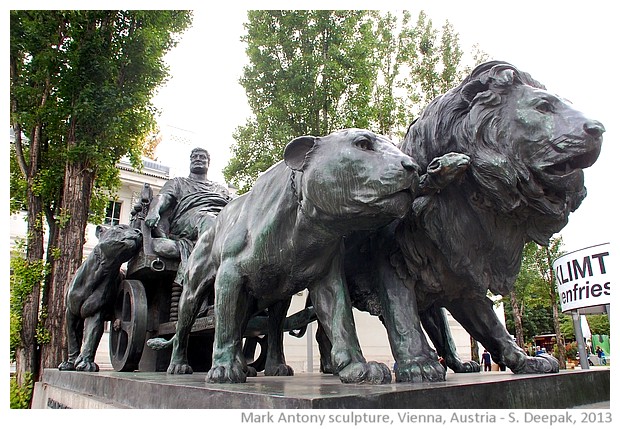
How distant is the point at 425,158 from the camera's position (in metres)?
2.67

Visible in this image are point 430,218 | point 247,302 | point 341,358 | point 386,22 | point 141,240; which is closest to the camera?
point 341,358

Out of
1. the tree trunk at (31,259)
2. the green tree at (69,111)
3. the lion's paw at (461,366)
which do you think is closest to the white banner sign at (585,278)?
the lion's paw at (461,366)

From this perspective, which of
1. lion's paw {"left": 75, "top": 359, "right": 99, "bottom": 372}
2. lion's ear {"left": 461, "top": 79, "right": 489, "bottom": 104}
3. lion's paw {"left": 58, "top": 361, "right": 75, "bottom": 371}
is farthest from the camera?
lion's paw {"left": 58, "top": 361, "right": 75, "bottom": 371}

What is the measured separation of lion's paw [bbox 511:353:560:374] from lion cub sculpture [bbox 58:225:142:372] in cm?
355

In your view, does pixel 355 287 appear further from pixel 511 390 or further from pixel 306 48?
pixel 306 48

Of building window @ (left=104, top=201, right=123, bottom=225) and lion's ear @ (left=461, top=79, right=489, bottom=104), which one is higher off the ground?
building window @ (left=104, top=201, right=123, bottom=225)

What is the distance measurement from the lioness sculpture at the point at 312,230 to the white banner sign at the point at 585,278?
180 inches

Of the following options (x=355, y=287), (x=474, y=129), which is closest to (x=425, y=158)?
(x=474, y=129)

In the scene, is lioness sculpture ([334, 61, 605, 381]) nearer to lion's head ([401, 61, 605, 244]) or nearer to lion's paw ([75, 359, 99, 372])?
lion's head ([401, 61, 605, 244])

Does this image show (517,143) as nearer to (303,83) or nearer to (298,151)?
(298,151)

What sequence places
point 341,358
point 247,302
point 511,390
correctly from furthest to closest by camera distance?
1. point 247,302
2. point 341,358
3. point 511,390

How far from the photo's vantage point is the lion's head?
7.51 ft

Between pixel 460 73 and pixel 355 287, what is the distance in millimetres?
14219

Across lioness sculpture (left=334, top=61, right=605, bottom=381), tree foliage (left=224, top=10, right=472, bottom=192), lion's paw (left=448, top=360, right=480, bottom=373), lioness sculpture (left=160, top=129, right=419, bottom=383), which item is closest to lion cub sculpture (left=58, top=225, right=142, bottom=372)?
lioness sculpture (left=160, top=129, right=419, bottom=383)
